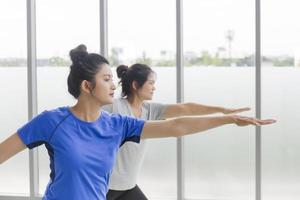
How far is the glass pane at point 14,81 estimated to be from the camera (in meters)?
4.45

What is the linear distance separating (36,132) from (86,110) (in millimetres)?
182

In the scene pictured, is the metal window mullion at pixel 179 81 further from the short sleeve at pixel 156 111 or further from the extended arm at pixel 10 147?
the extended arm at pixel 10 147

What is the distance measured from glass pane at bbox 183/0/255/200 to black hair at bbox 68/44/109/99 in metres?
2.27

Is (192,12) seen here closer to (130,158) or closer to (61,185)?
(130,158)

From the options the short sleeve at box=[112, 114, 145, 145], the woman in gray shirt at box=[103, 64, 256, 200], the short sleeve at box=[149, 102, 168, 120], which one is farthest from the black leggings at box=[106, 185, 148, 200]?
the short sleeve at box=[112, 114, 145, 145]

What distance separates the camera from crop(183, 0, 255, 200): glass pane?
3955 millimetres

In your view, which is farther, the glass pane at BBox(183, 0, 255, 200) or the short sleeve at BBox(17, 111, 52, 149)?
the glass pane at BBox(183, 0, 255, 200)

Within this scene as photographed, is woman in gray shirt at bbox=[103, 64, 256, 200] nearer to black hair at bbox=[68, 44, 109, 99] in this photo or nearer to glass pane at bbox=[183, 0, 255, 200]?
black hair at bbox=[68, 44, 109, 99]

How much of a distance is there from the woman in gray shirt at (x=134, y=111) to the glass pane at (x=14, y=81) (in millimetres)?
1806

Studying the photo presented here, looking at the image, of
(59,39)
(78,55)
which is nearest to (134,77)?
(78,55)

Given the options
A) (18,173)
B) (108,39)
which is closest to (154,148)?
(108,39)

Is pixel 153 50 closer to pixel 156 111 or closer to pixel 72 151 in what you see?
pixel 156 111

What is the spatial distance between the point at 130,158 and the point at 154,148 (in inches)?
59.5

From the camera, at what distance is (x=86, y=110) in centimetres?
178
